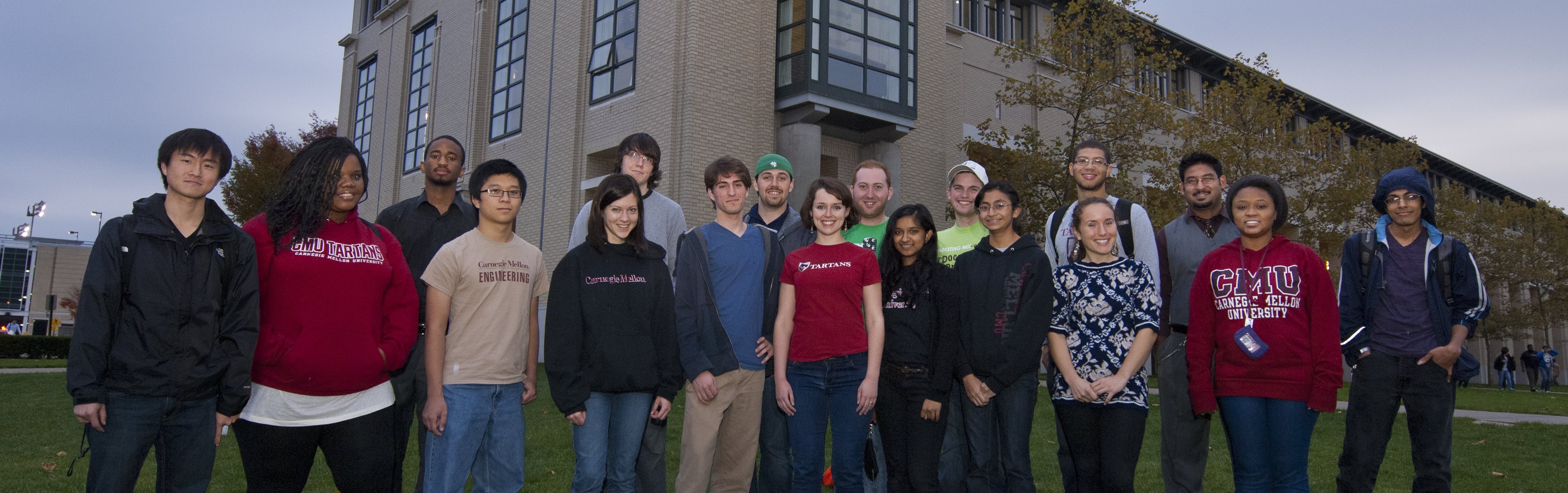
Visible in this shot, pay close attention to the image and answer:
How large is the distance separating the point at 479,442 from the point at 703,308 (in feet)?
3.98

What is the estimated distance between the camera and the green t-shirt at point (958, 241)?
16.3ft

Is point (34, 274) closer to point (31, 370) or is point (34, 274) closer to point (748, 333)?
point (31, 370)

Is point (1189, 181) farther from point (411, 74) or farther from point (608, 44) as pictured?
point (411, 74)

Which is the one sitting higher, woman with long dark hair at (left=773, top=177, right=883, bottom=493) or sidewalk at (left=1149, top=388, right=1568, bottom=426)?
woman with long dark hair at (left=773, top=177, right=883, bottom=493)

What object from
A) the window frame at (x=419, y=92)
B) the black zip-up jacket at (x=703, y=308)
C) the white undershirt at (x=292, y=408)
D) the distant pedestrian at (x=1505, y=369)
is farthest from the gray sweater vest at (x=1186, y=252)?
the distant pedestrian at (x=1505, y=369)

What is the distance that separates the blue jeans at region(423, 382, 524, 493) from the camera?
379cm

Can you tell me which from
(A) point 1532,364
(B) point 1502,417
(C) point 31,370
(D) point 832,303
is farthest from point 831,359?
(A) point 1532,364

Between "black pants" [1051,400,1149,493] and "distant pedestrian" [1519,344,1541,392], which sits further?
"distant pedestrian" [1519,344,1541,392]

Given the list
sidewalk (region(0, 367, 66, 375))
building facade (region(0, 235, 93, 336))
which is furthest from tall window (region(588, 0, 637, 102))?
building facade (region(0, 235, 93, 336))

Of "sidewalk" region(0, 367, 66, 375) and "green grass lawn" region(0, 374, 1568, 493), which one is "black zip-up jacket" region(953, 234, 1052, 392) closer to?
"green grass lawn" region(0, 374, 1568, 493)

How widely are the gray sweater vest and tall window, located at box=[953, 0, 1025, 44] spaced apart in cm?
1813

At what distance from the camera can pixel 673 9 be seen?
16.6 m

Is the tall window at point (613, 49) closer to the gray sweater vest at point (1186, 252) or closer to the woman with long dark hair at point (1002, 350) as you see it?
the gray sweater vest at point (1186, 252)

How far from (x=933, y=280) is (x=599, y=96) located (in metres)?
15.3
